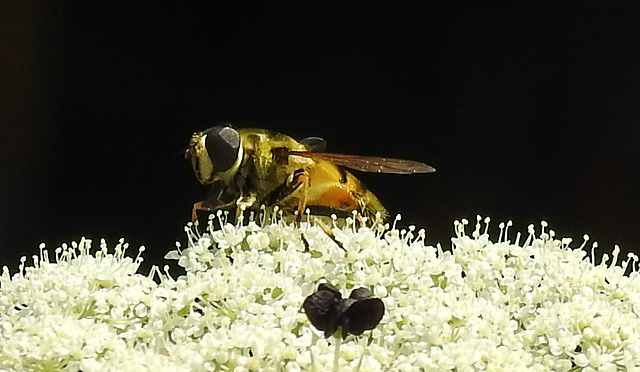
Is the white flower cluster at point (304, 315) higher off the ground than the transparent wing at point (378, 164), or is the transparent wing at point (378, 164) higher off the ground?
the transparent wing at point (378, 164)

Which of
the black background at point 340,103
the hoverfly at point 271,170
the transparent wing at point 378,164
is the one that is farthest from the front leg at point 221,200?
the black background at point 340,103

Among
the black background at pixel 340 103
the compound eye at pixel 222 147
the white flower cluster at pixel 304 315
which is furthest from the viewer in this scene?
the black background at pixel 340 103

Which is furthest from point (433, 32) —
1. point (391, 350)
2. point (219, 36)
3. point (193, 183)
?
point (391, 350)

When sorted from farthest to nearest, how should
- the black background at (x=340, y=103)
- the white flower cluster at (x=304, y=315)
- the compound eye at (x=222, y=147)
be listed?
1. the black background at (x=340, y=103)
2. the compound eye at (x=222, y=147)
3. the white flower cluster at (x=304, y=315)

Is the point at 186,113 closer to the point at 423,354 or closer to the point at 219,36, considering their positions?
the point at 219,36

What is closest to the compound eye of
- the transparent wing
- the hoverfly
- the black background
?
the hoverfly

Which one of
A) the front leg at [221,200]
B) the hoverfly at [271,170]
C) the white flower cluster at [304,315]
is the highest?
the hoverfly at [271,170]

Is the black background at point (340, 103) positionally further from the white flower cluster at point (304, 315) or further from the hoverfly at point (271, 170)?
the white flower cluster at point (304, 315)

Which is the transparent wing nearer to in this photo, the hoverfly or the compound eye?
the hoverfly
